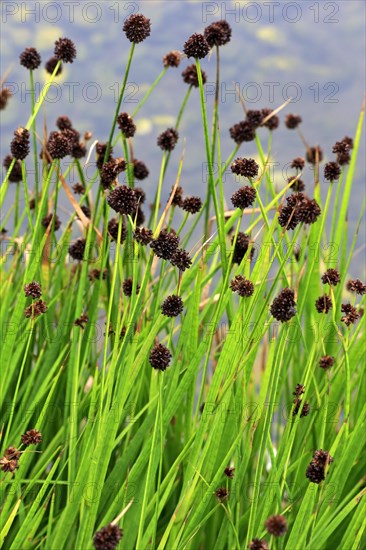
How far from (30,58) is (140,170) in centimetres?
51

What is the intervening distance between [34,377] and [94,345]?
26cm

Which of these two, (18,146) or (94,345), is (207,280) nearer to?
(94,345)

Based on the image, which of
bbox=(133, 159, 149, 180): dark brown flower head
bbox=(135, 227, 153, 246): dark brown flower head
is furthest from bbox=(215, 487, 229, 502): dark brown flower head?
bbox=(133, 159, 149, 180): dark brown flower head

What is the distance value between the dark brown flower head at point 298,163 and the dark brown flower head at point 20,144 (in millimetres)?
877

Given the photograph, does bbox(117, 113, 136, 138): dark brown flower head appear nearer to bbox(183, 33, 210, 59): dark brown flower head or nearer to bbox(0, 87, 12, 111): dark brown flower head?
bbox(183, 33, 210, 59): dark brown flower head

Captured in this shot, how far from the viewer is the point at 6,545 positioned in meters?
2.41

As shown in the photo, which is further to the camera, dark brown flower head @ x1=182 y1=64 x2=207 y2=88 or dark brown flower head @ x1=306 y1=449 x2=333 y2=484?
dark brown flower head @ x1=182 y1=64 x2=207 y2=88

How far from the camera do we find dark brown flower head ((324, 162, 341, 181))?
259cm

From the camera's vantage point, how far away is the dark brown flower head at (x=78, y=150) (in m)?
2.85

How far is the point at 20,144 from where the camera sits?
2.51 metres

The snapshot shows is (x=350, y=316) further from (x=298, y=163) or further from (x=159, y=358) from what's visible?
(x=298, y=163)

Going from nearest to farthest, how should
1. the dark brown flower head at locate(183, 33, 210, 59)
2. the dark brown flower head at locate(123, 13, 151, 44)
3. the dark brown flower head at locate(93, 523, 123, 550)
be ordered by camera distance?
1. the dark brown flower head at locate(93, 523, 123, 550)
2. the dark brown flower head at locate(183, 33, 210, 59)
3. the dark brown flower head at locate(123, 13, 151, 44)

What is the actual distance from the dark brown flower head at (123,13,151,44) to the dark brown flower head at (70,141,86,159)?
662 millimetres

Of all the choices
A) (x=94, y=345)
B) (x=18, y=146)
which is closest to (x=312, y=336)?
(x=94, y=345)
